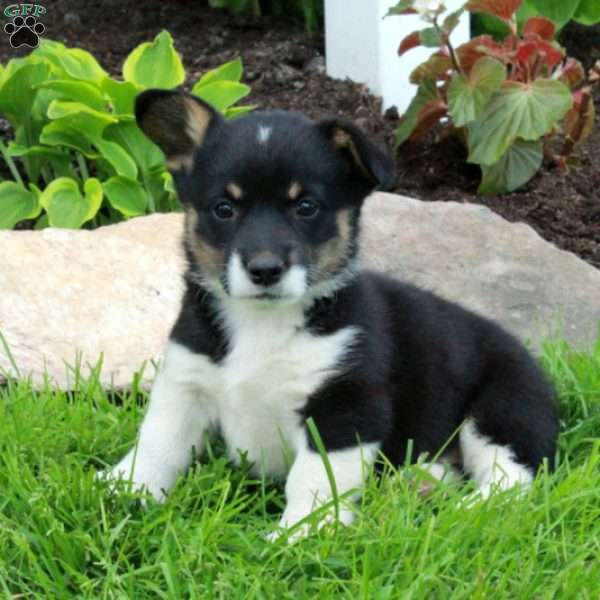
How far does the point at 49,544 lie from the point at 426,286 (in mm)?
2836

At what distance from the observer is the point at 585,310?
18.8ft

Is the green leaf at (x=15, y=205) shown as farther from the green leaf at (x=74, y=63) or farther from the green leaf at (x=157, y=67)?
the green leaf at (x=157, y=67)

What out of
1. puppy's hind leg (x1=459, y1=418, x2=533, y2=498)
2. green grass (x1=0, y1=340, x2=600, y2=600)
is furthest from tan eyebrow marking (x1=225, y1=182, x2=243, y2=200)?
puppy's hind leg (x1=459, y1=418, x2=533, y2=498)

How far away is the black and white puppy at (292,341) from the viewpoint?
3.70 m

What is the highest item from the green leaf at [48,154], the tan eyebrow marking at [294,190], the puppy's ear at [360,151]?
the puppy's ear at [360,151]

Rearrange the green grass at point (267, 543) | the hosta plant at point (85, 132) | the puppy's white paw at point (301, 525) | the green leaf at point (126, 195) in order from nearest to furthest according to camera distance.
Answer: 1. the green grass at point (267, 543)
2. the puppy's white paw at point (301, 525)
3. the hosta plant at point (85, 132)
4. the green leaf at point (126, 195)

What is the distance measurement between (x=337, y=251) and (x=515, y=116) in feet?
9.25

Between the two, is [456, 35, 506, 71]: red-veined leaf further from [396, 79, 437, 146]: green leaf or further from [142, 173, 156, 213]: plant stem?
[142, 173, 156, 213]: plant stem

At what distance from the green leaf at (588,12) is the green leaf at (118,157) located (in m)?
3.28

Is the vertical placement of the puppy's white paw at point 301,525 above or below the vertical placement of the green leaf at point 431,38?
below

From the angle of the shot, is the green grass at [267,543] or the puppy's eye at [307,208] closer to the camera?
the green grass at [267,543]

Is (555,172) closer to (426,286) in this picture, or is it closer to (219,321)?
(426,286)

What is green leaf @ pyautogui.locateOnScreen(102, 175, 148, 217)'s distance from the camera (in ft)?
20.7

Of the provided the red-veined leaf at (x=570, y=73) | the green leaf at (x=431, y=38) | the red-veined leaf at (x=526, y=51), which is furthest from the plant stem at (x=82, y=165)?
the red-veined leaf at (x=570, y=73)
